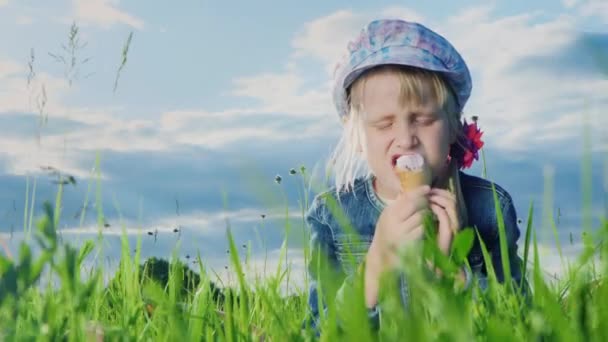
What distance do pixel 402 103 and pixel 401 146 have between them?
0.58 ft

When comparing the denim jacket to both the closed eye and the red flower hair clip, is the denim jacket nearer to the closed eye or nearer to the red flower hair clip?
the red flower hair clip

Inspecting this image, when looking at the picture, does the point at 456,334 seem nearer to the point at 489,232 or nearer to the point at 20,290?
the point at 20,290

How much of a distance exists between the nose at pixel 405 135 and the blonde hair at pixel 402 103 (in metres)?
0.10

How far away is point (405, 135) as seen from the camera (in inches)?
122

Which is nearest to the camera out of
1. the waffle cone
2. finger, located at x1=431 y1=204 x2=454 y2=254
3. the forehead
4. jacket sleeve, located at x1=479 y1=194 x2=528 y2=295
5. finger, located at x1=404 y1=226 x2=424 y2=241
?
finger, located at x1=404 y1=226 x2=424 y2=241

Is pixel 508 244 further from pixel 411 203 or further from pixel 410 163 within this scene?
pixel 411 203

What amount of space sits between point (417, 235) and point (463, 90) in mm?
1017

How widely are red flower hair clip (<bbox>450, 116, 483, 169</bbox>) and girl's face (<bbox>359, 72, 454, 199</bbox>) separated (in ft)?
0.77

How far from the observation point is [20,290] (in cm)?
95

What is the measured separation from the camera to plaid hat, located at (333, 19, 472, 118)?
327 centimetres

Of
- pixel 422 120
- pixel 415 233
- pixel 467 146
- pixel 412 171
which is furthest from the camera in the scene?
pixel 467 146

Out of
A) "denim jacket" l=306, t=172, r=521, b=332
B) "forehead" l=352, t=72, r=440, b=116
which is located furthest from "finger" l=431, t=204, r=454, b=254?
"denim jacket" l=306, t=172, r=521, b=332

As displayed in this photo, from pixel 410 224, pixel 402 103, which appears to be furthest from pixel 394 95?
pixel 410 224

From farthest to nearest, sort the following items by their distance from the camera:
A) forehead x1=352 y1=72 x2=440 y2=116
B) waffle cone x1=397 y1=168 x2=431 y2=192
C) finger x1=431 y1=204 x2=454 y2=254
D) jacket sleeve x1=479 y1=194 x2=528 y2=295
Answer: jacket sleeve x1=479 y1=194 x2=528 y2=295 < forehead x1=352 y1=72 x2=440 y2=116 < waffle cone x1=397 y1=168 x2=431 y2=192 < finger x1=431 y1=204 x2=454 y2=254
